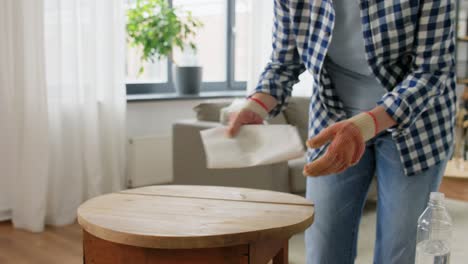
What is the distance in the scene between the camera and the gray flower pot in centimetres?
381

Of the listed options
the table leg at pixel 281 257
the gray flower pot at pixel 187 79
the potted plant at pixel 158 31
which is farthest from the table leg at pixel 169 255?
the gray flower pot at pixel 187 79

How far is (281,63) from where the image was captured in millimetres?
1256

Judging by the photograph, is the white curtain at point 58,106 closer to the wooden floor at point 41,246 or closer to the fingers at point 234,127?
the wooden floor at point 41,246

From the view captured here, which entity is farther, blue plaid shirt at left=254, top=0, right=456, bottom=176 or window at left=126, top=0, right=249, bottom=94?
window at left=126, top=0, right=249, bottom=94

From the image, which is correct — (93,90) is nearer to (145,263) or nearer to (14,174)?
(14,174)

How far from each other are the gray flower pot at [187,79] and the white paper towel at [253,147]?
264 centimetres

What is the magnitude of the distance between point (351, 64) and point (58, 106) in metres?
2.14

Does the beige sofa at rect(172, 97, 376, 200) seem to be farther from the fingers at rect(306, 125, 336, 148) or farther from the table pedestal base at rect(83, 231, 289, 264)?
the fingers at rect(306, 125, 336, 148)

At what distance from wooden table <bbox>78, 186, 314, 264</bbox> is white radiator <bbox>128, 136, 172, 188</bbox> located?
2059mm

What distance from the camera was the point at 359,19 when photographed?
3.59ft

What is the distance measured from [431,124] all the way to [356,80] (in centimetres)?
17

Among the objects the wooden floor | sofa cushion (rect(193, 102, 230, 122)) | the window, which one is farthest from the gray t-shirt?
the window

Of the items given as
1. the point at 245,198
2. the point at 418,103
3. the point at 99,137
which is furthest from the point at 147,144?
the point at 418,103

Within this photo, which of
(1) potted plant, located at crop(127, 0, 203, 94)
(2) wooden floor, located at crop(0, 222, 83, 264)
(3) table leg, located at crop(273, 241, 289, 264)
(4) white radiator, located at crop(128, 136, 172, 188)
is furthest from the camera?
(1) potted plant, located at crop(127, 0, 203, 94)
